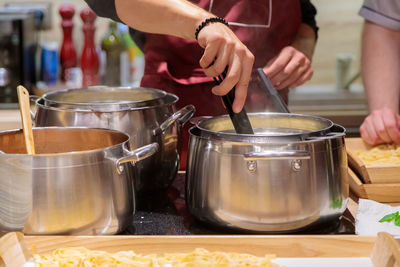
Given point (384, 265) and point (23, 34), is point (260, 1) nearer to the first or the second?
point (384, 265)

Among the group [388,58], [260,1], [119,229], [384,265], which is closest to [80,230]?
[119,229]

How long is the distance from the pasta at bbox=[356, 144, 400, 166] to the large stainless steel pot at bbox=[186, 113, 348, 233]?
1.66 ft

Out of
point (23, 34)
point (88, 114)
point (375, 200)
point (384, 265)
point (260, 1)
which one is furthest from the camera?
point (23, 34)

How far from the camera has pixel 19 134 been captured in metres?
1.22

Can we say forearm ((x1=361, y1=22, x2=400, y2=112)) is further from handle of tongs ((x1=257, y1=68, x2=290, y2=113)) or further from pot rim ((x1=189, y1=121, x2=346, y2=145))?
pot rim ((x1=189, y1=121, x2=346, y2=145))

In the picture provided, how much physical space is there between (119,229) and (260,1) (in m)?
1.01

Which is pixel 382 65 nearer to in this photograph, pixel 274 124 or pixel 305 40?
pixel 305 40

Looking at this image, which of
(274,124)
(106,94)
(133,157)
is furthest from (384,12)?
(133,157)

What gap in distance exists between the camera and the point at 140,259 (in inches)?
40.1

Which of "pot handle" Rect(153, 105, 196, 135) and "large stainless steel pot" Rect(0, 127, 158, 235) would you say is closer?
"large stainless steel pot" Rect(0, 127, 158, 235)

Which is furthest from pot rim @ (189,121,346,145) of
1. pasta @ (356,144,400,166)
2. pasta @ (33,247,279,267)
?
pasta @ (356,144,400,166)

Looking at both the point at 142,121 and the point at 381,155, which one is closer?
the point at 142,121

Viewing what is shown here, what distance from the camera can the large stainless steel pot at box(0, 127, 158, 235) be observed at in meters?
1.02

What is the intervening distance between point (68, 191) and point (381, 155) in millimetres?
1028
